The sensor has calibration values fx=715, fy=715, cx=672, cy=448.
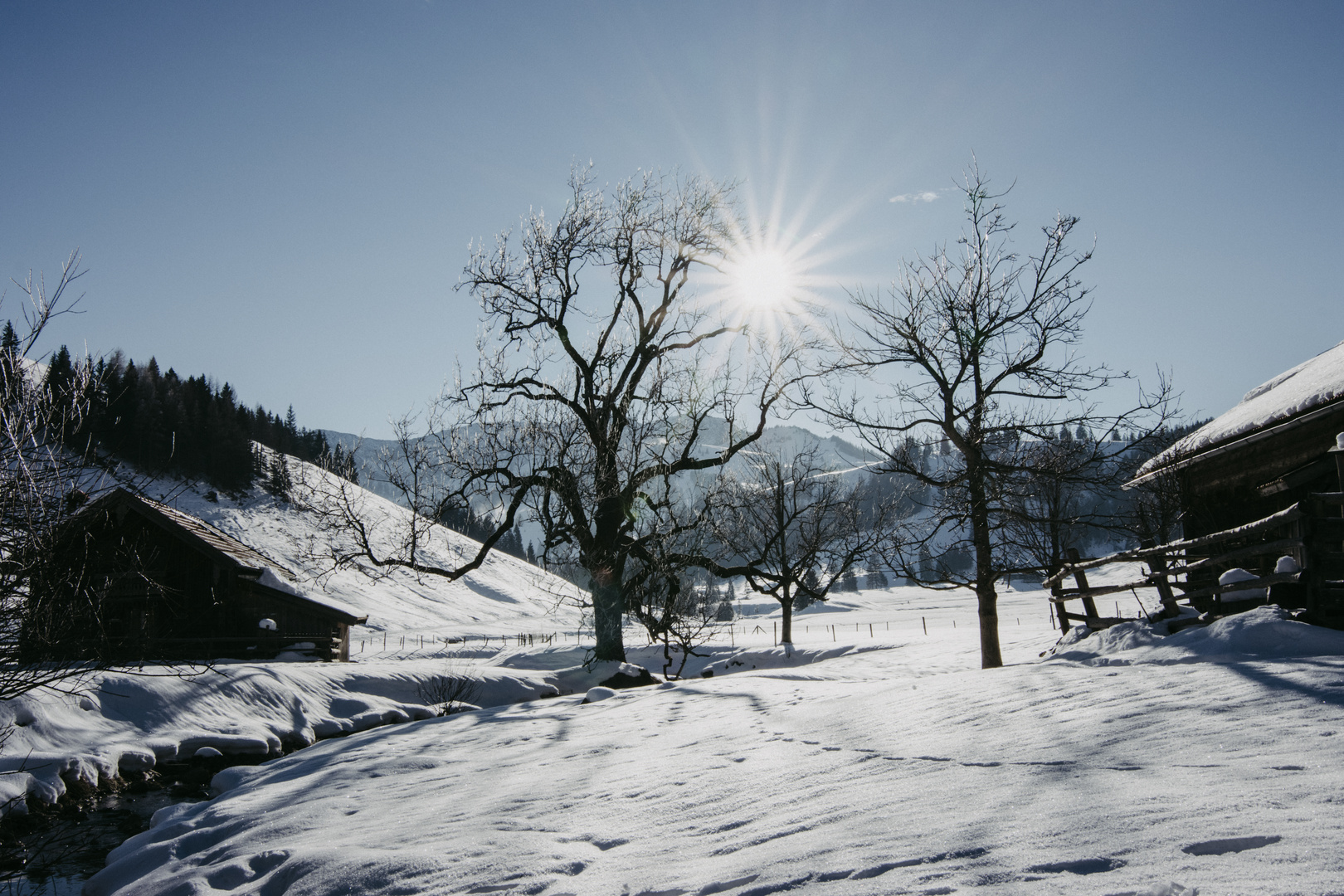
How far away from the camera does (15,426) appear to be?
23.5 feet

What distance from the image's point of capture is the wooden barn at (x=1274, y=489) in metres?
6.91

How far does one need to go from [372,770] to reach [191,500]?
82.6m

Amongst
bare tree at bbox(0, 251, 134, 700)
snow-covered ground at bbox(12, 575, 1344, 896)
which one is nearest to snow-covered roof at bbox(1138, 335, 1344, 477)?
snow-covered ground at bbox(12, 575, 1344, 896)

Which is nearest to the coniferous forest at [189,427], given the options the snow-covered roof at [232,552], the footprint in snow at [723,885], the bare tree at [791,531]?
the snow-covered roof at [232,552]

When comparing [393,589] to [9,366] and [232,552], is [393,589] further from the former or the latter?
[9,366]

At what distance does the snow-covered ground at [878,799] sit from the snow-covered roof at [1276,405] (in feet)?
19.7

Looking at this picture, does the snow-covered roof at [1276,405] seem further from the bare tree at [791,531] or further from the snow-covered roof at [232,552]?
the snow-covered roof at [232,552]

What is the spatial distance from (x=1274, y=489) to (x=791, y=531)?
101 feet

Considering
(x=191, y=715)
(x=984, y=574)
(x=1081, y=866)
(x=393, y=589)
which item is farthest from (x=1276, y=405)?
(x=393, y=589)

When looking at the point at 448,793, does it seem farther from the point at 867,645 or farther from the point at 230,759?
the point at 867,645

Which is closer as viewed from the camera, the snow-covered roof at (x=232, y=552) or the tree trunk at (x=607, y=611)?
the tree trunk at (x=607, y=611)

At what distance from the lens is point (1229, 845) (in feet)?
8.21

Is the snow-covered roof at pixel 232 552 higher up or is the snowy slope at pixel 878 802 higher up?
the snow-covered roof at pixel 232 552

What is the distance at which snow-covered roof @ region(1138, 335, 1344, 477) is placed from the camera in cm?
1104
